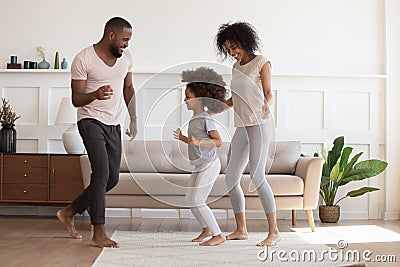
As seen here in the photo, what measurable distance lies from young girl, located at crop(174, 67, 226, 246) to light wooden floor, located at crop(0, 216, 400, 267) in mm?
672

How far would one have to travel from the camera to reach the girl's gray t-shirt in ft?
12.8

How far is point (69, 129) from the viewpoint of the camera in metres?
5.86

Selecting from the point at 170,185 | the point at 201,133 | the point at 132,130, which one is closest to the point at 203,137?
the point at 201,133

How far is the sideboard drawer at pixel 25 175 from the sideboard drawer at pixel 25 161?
0.03 meters

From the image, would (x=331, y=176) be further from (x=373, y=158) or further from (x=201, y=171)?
(x=201, y=171)

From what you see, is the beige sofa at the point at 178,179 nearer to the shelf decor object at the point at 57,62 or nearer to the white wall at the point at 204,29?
the white wall at the point at 204,29

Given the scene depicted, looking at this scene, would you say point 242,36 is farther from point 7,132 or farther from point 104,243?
point 7,132

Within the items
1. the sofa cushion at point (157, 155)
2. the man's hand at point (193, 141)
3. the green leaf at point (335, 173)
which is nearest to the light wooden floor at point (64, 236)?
the green leaf at point (335, 173)

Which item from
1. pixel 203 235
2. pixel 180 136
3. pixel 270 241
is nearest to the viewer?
pixel 180 136

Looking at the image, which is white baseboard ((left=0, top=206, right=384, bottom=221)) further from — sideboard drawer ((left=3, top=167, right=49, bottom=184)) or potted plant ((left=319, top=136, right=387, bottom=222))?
sideboard drawer ((left=3, top=167, right=49, bottom=184))

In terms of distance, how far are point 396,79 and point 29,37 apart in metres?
3.31

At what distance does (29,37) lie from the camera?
6.25 m

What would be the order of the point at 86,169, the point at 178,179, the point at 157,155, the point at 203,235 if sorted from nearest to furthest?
the point at 178,179 < the point at 203,235 < the point at 157,155 < the point at 86,169

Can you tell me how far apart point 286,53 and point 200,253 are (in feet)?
9.74
